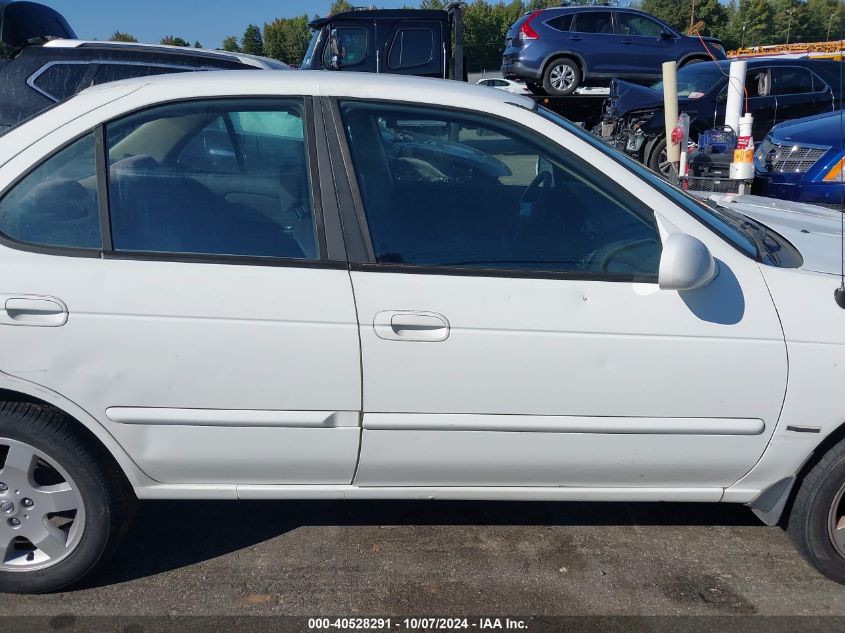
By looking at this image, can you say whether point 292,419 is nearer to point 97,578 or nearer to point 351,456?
point 351,456

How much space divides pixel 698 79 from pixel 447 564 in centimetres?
1035

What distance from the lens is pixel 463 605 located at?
2738mm

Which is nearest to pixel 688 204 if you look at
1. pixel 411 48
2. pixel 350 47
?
pixel 411 48

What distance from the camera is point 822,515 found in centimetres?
273

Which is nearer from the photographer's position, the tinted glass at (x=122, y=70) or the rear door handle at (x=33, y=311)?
the rear door handle at (x=33, y=311)

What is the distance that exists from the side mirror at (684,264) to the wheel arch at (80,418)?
6.04 feet

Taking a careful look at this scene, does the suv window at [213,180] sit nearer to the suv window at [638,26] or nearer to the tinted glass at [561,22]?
the tinted glass at [561,22]

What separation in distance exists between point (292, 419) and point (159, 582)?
0.86 metres

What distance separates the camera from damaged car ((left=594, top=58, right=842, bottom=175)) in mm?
10945

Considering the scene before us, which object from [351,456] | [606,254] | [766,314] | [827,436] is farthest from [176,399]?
[827,436]

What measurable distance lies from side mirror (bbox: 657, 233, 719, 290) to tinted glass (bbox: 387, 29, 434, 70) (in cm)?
1007

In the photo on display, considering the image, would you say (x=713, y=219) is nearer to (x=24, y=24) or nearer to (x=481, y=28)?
(x=24, y=24)

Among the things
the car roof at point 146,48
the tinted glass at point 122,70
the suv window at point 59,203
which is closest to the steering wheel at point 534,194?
the suv window at point 59,203

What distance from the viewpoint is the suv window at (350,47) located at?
12.0 m
